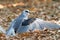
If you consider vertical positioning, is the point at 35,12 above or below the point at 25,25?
below

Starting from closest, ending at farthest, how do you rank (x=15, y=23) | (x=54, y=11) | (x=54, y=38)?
(x=54, y=38)
(x=15, y=23)
(x=54, y=11)

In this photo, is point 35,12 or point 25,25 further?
point 35,12

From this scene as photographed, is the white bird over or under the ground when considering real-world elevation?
over

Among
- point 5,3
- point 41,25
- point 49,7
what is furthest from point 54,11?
point 41,25

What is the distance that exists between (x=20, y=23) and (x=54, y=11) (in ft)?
16.3

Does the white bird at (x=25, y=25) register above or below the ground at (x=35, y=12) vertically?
above

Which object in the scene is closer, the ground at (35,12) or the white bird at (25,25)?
the ground at (35,12)

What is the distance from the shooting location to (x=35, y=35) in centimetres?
929

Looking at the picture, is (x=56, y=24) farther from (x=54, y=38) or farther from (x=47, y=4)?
(x=47, y=4)

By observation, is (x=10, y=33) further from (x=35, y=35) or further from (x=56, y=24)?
(x=56, y=24)

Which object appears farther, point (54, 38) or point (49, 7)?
point (49, 7)

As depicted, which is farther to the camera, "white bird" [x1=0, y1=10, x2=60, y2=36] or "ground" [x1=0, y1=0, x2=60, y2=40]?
"white bird" [x1=0, y1=10, x2=60, y2=36]

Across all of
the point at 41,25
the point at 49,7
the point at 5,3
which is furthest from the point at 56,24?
the point at 5,3

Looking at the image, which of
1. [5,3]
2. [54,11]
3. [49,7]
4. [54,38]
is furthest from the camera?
[5,3]
